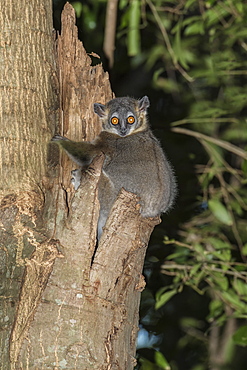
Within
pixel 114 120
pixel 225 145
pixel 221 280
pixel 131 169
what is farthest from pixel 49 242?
pixel 225 145

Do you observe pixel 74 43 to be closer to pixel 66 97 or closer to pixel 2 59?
pixel 66 97

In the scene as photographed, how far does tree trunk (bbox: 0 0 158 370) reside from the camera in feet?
9.92

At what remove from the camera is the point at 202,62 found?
8.59m

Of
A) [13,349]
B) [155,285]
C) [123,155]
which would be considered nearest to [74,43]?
[123,155]

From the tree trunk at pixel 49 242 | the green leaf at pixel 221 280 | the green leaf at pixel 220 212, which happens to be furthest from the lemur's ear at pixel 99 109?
the green leaf at pixel 221 280

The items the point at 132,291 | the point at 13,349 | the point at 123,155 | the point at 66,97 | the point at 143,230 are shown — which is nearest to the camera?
the point at 13,349

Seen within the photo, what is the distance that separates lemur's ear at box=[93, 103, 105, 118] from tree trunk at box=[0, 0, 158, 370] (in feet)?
1.96

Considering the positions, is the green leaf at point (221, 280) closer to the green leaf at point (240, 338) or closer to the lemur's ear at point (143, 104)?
the green leaf at point (240, 338)

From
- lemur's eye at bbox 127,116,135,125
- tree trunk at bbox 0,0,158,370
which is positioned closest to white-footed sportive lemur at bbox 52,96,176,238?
lemur's eye at bbox 127,116,135,125

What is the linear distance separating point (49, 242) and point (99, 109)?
161 cm

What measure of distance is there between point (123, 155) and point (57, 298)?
1.94 m

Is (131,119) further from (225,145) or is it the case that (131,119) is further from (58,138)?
(225,145)

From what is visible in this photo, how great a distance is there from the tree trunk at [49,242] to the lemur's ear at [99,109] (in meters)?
0.60

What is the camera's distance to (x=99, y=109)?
175 inches
